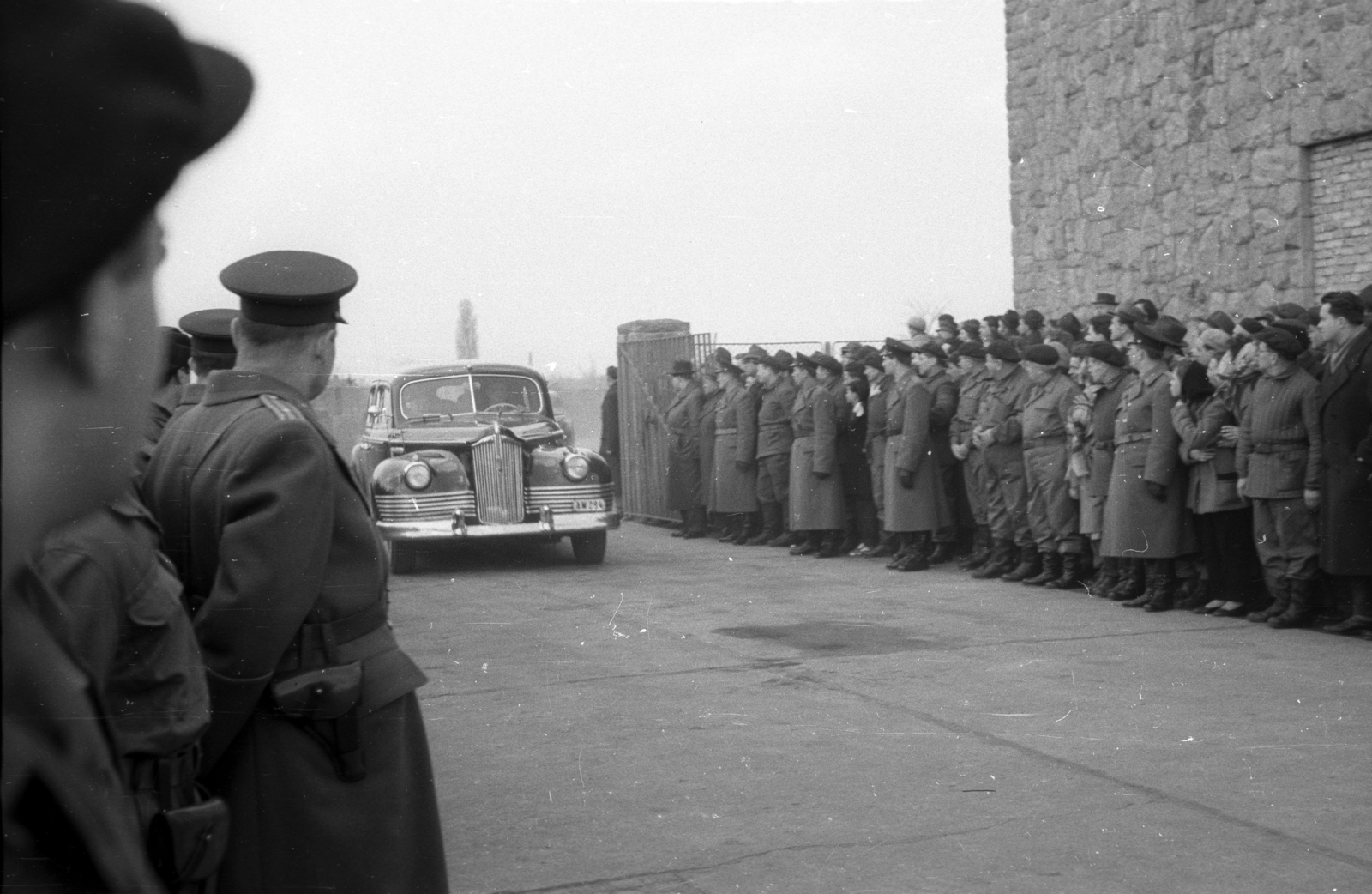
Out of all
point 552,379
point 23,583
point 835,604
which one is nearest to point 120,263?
point 23,583

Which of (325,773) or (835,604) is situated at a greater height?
(325,773)

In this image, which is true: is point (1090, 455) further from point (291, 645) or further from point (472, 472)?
point (291, 645)

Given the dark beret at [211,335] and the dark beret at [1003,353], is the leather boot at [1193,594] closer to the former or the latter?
the dark beret at [1003,353]

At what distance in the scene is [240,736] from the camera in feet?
8.80

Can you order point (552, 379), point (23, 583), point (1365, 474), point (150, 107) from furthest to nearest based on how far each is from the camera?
point (552, 379)
point (1365, 474)
point (23, 583)
point (150, 107)

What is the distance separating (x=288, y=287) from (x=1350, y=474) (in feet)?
22.4

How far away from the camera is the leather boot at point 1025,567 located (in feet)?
36.9

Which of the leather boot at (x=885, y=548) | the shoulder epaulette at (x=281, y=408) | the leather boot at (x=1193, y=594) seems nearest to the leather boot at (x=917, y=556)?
the leather boot at (x=885, y=548)

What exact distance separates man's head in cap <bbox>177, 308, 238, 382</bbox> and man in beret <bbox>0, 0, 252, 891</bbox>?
13.2 ft

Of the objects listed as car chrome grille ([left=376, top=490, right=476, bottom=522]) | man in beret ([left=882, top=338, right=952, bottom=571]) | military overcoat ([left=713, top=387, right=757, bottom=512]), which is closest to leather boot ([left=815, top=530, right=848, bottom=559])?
man in beret ([left=882, top=338, right=952, bottom=571])

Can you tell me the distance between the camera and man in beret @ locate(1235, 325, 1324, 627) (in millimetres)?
8547

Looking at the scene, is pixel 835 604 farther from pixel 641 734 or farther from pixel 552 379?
pixel 552 379

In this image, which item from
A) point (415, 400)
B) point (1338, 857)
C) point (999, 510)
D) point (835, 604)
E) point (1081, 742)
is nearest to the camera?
point (1338, 857)

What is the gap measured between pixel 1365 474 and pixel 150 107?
27.3ft
